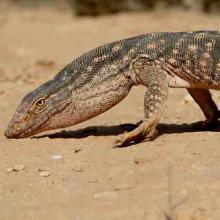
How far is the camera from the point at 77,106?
29.6 feet

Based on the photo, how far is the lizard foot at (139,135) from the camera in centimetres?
842

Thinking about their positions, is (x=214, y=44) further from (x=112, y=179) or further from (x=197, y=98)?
(x=112, y=179)

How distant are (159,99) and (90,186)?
5.82 ft

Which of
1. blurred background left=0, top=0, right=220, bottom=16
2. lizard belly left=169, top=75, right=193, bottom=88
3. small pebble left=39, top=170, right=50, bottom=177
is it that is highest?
lizard belly left=169, top=75, right=193, bottom=88

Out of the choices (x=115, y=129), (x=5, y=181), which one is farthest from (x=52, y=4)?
(x=5, y=181)

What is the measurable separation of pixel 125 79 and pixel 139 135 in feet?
2.47

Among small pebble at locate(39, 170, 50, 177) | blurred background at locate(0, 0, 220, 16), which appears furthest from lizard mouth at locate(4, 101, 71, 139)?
blurred background at locate(0, 0, 220, 16)

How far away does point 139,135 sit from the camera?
28.0 ft

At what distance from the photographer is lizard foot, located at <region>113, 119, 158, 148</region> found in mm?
8422

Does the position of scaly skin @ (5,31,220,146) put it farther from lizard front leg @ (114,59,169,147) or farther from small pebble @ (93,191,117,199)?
small pebble @ (93,191,117,199)

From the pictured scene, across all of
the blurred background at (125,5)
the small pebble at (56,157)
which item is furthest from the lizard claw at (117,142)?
the blurred background at (125,5)

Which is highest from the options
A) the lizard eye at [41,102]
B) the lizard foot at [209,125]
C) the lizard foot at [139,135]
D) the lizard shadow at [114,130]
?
the lizard eye at [41,102]

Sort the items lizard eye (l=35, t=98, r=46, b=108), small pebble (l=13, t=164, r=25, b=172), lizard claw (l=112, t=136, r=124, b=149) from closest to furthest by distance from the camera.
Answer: small pebble (l=13, t=164, r=25, b=172) → lizard claw (l=112, t=136, r=124, b=149) → lizard eye (l=35, t=98, r=46, b=108)

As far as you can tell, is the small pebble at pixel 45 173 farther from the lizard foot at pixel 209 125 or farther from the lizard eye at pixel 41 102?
the lizard foot at pixel 209 125
